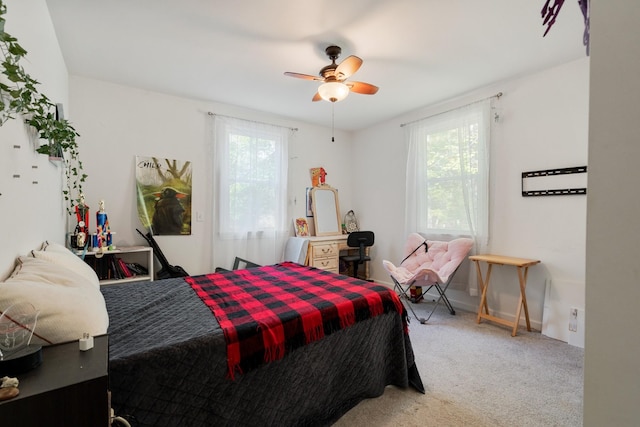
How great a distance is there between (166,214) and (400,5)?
10.3ft

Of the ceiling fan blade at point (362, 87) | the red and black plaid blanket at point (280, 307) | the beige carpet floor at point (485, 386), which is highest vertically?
the ceiling fan blade at point (362, 87)

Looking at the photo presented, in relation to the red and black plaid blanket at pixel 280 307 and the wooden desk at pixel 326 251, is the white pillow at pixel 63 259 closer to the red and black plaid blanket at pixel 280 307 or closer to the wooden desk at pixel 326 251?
the red and black plaid blanket at pixel 280 307

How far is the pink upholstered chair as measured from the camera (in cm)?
314

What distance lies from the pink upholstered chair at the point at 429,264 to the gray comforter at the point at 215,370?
1315 mm

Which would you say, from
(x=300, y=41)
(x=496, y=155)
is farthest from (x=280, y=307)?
(x=496, y=155)

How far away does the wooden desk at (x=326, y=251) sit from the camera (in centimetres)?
413

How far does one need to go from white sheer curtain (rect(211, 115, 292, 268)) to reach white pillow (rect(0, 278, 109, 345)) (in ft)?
8.80

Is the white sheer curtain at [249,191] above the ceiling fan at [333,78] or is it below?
below

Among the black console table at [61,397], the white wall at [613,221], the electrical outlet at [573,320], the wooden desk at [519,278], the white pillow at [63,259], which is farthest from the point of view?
the wooden desk at [519,278]

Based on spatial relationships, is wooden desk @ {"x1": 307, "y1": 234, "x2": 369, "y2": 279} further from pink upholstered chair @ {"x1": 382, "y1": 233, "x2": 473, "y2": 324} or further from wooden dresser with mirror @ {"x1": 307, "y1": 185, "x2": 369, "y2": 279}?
pink upholstered chair @ {"x1": 382, "y1": 233, "x2": 473, "y2": 324}

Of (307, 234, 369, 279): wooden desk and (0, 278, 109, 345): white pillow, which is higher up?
(0, 278, 109, 345): white pillow

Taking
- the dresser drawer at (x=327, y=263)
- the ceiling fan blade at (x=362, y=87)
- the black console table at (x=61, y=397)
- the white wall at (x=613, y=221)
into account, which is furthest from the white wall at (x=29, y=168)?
the dresser drawer at (x=327, y=263)

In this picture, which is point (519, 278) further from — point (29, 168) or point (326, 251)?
point (29, 168)

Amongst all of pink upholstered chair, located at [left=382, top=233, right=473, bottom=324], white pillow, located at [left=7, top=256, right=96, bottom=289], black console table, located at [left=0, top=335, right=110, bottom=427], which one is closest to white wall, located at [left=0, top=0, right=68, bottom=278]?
white pillow, located at [left=7, top=256, right=96, bottom=289]
